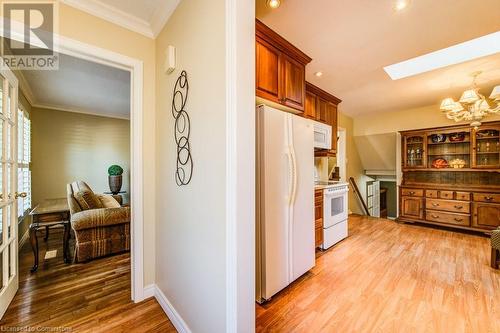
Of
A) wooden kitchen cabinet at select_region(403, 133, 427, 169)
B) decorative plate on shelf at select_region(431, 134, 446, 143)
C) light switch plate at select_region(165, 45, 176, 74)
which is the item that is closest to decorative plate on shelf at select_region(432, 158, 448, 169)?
wooden kitchen cabinet at select_region(403, 133, 427, 169)

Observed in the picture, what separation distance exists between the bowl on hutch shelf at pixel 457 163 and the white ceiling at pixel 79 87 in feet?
19.5

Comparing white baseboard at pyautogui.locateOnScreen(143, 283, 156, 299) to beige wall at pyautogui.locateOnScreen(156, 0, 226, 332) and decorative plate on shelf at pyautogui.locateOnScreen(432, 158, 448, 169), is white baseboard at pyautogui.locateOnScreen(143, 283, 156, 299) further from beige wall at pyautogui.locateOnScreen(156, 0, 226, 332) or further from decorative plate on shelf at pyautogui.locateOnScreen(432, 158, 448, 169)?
decorative plate on shelf at pyautogui.locateOnScreen(432, 158, 448, 169)

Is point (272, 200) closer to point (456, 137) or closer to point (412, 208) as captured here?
point (412, 208)

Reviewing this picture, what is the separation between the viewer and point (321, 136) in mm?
3061

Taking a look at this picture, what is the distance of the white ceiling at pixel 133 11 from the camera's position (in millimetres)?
1587

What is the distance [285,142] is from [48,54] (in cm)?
263

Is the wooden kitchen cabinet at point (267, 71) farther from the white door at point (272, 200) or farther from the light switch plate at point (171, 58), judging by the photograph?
the light switch plate at point (171, 58)

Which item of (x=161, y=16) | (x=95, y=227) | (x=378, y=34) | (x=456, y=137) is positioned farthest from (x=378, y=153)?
(x=95, y=227)

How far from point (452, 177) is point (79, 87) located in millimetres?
7122

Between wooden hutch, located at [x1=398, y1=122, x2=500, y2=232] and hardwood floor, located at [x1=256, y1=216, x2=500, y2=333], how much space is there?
27.1 inches

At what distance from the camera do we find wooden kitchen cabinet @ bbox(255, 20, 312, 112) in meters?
1.85

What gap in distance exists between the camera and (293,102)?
226 centimetres

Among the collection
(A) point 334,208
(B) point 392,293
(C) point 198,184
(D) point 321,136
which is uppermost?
(D) point 321,136

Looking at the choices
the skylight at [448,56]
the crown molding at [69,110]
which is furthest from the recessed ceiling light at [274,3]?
the crown molding at [69,110]
